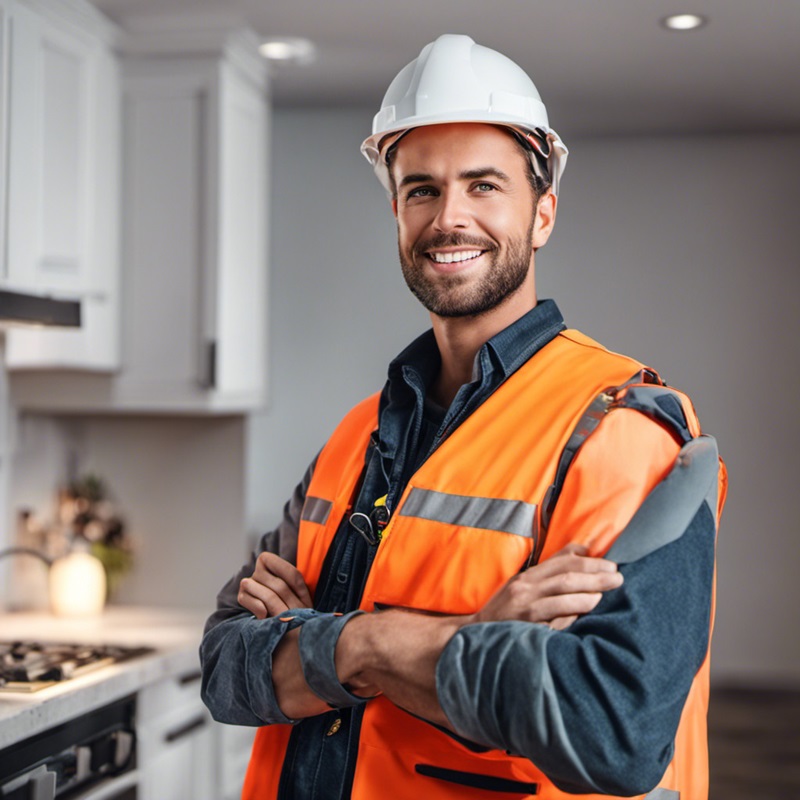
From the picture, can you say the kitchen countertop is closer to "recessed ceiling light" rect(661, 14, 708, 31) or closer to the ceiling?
the ceiling

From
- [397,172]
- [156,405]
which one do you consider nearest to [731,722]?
[156,405]

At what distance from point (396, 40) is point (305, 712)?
8.13 ft

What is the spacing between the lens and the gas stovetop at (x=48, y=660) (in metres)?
2.21

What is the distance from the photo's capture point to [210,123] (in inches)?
121

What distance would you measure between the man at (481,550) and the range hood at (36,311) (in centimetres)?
106

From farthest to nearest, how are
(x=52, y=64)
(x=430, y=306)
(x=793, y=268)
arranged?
(x=793, y=268), (x=52, y=64), (x=430, y=306)

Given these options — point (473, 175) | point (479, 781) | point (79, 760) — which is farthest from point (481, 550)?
point (79, 760)

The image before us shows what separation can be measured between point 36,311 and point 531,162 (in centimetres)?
142

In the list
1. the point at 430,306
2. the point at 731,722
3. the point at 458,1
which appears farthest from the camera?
the point at 731,722

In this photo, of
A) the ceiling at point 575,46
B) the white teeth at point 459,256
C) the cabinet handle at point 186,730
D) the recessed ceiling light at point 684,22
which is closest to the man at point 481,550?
the white teeth at point 459,256

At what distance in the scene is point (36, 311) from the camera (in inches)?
96.3

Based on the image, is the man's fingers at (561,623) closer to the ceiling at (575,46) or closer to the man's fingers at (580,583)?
the man's fingers at (580,583)

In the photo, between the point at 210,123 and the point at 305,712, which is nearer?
the point at 305,712

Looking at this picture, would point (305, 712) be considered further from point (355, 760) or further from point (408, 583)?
point (408, 583)
